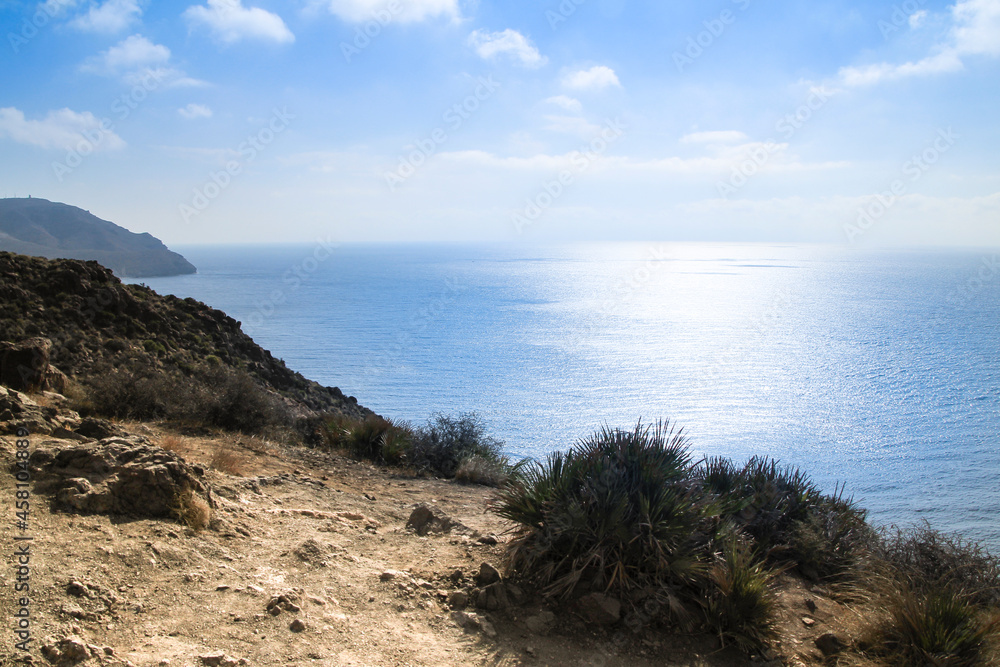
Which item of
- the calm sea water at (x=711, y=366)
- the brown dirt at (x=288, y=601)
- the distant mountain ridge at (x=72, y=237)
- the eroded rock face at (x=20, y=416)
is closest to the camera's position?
the brown dirt at (x=288, y=601)

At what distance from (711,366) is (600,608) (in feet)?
227

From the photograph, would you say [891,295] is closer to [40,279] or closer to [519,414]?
[519,414]

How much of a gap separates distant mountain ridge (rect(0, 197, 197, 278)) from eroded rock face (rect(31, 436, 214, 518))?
258 feet

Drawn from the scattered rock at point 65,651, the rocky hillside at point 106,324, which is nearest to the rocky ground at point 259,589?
the scattered rock at point 65,651

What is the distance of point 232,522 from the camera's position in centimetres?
545

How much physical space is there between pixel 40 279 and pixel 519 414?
37.7 m

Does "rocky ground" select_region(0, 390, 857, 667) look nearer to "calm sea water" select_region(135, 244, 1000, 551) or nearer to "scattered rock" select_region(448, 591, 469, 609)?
"scattered rock" select_region(448, 591, 469, 609)

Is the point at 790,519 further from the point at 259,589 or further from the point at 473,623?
the point at 259,589

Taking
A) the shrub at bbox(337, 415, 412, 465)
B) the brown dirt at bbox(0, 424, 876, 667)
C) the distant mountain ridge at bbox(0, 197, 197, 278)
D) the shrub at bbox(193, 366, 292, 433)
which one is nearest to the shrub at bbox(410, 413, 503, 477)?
the shrub at bbox(337, 415, 412, 465)

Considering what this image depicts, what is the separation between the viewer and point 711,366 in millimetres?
69125

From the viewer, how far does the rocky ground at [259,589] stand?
3594 mm

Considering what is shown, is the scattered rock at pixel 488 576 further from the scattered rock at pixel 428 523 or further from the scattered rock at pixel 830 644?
the scattered rock at pixel 830 644

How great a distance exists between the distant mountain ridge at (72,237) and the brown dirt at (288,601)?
3144 inches

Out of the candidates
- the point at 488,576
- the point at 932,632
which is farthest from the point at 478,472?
the point at 932,632
